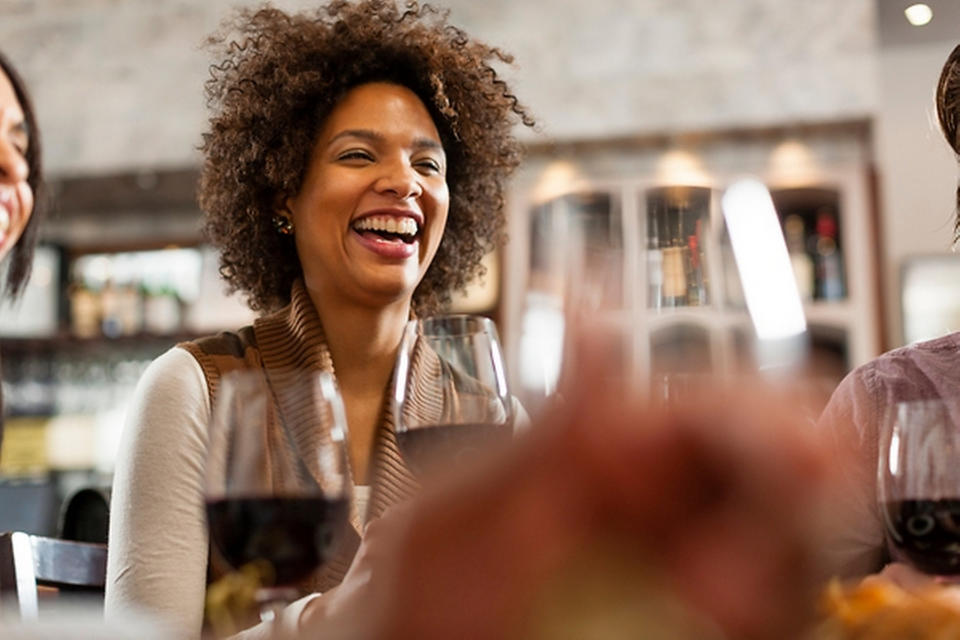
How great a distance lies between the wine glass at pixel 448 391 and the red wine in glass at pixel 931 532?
0.77 ft

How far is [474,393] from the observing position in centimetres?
80

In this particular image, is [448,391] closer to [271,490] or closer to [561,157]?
[271,490]

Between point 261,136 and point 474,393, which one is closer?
point 474,393

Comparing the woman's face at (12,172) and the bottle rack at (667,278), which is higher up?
the woman's face at (12,172)

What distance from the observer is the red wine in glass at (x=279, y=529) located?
57 centimetres

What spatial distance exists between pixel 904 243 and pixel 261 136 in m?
2.55

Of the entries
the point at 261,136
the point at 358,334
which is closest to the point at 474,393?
the point at 358,334

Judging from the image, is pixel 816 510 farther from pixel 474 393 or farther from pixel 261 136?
pixel 261 136

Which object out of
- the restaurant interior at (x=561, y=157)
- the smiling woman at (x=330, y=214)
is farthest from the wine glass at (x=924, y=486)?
the restaurant interior at (x=561, y=157)

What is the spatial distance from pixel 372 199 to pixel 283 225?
0.70ft

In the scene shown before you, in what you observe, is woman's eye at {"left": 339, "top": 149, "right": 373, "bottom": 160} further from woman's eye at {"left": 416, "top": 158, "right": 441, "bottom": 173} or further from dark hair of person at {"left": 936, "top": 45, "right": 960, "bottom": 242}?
dark hair of person at {"left": 936, "top": 45, "right": 960, "bottom": 242}

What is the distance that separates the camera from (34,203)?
1.66 meters

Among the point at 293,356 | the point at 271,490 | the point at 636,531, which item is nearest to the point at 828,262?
the point at 293,356

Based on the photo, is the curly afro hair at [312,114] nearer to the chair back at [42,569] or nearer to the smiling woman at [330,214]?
the smiling woman at [330,214]
